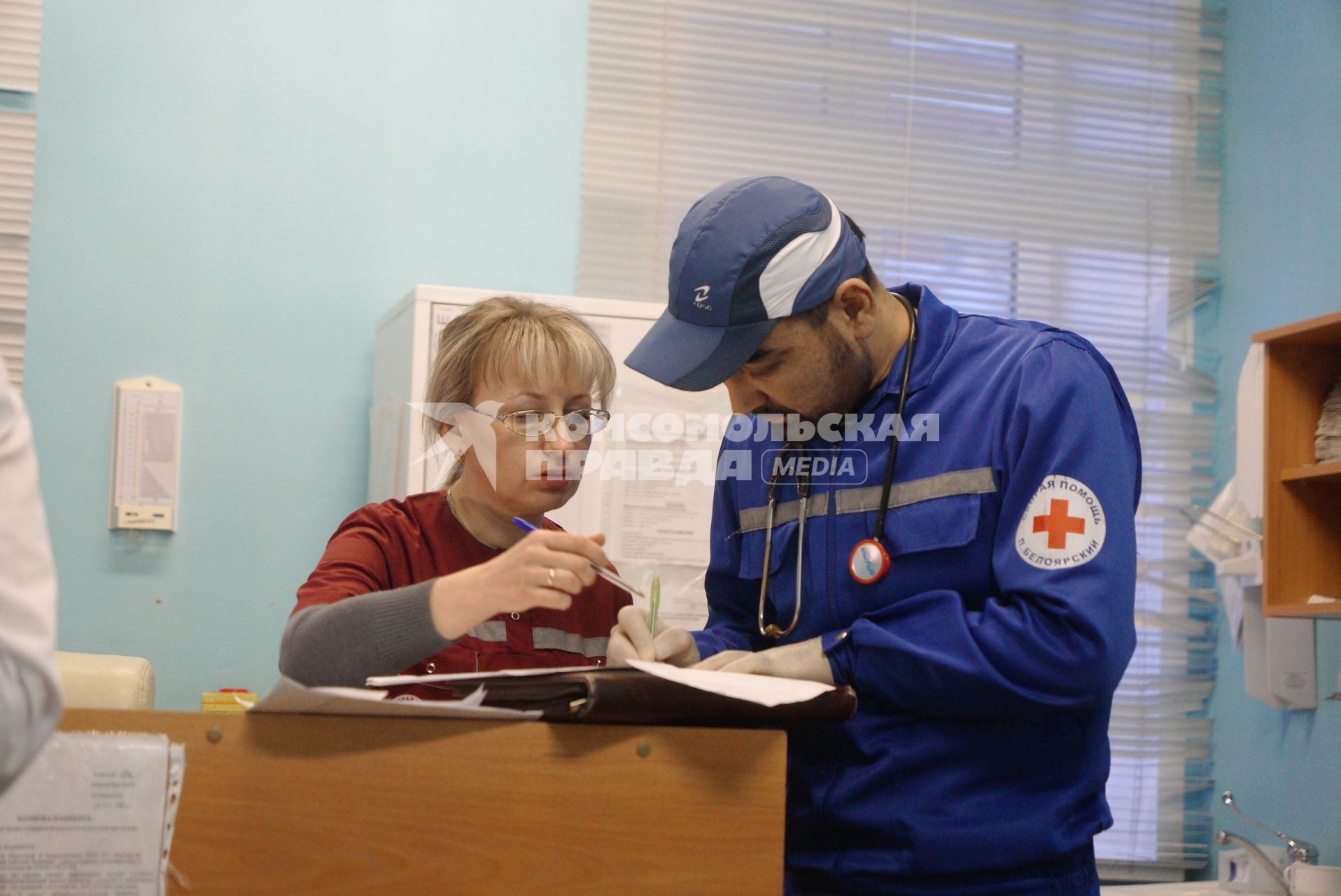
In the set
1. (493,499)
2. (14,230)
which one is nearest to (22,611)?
(493,499)

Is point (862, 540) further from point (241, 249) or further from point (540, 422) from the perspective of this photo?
point (241, 249)

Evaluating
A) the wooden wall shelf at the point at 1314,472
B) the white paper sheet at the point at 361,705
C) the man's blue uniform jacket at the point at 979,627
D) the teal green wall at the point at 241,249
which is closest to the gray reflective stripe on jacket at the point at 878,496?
the man's blue uniform jacket at the point at 979,627

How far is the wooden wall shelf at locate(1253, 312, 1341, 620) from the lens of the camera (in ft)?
8.67

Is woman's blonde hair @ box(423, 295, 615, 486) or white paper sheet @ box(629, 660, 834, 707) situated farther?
woman's blonde hair @ box(423, 295, 615, 486)

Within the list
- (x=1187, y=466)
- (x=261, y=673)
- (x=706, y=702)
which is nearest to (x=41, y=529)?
(x=706, y=702)

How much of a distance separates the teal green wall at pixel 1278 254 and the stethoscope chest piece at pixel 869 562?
2118mm

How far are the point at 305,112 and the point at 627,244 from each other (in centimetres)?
91

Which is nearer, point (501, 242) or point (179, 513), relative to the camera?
point (179, 513)

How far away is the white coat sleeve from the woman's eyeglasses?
0.94 meters

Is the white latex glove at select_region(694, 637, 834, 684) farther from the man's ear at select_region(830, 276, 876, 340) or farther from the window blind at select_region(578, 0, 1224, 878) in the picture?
the window blind at select_region(578, 0, 1224, 878)

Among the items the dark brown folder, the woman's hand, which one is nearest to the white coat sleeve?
the dark brown folder

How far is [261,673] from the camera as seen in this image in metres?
3.11

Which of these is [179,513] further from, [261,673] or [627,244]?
[627,244]

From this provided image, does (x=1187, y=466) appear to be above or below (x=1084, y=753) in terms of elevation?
above
